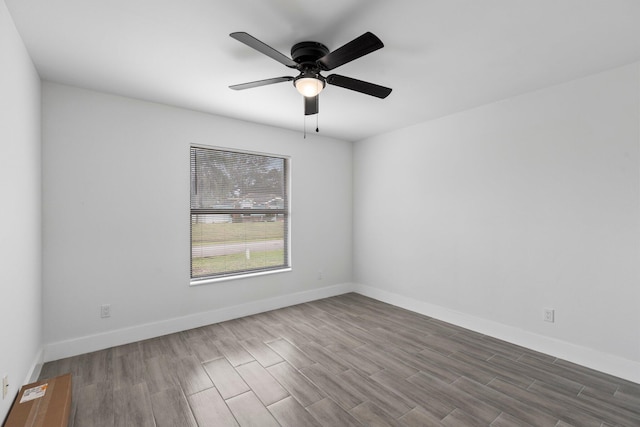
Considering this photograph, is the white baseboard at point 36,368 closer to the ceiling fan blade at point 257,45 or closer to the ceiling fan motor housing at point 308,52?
the ceiling fan blade at point 257,45

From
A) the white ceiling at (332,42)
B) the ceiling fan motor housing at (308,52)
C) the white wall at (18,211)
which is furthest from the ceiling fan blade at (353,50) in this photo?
the white wall at (18,211)

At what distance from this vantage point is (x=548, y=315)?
280cm

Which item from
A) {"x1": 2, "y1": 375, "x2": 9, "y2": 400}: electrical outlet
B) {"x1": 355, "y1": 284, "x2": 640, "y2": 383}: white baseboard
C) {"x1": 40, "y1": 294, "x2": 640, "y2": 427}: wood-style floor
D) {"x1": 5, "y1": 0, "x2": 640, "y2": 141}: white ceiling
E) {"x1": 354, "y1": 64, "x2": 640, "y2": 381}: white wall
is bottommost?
{"x1": 40, "y1": 294, "x2": 640, "y2": 427}: wood-style floor

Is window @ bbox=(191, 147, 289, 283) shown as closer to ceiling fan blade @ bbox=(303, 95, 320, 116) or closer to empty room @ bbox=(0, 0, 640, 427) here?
empty room @ bbox=(0, 0, 640, 427)

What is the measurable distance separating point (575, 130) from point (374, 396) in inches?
115

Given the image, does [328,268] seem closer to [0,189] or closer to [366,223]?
[366,223]

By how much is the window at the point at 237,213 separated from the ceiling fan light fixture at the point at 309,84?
190 centimetres

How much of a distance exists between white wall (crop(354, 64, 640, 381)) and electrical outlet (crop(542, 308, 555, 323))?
0.15 ft

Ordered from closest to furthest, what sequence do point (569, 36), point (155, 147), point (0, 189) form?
point (0, 189) < point (569, 36) < point (155, 147)

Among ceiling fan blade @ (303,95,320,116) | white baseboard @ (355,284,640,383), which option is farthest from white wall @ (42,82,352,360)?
white baseboard @ (355,284,640,383)

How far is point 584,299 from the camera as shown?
2600mm

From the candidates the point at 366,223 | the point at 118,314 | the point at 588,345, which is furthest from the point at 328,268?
the point at 588,345

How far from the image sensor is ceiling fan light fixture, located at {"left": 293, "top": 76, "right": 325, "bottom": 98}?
2.10 metres

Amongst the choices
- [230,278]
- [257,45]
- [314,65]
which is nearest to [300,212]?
[230,278]
